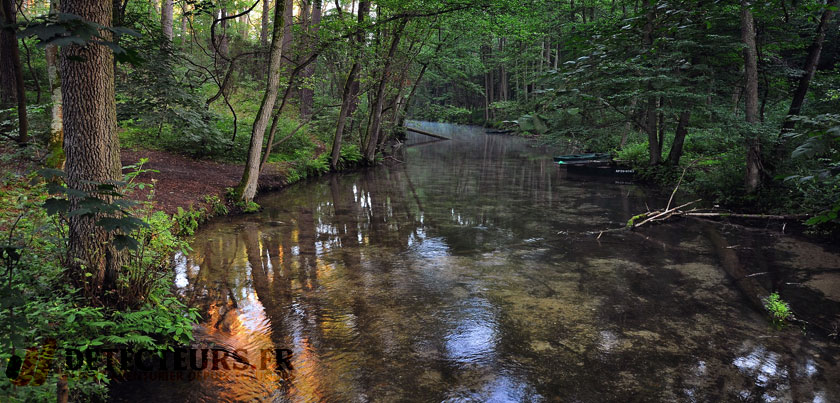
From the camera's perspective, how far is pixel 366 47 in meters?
15.0

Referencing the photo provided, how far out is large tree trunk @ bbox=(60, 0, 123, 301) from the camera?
14.3ft

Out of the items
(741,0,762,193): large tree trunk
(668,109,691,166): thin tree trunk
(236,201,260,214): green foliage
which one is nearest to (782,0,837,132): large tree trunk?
(741,0,762,193): large tree trunk

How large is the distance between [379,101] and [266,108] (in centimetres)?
904

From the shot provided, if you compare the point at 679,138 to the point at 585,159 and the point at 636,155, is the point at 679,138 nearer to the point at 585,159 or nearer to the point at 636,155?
the point at 636,155

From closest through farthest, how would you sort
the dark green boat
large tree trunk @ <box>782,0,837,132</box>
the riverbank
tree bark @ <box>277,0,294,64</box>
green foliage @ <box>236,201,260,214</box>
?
the riverbank → large tree trunk @ <box>782,0,837,132</box> → green foliage @ <box>236,201,260,214</box> → tree bark @ <box>277,0,294,64</box> → the dark green boat

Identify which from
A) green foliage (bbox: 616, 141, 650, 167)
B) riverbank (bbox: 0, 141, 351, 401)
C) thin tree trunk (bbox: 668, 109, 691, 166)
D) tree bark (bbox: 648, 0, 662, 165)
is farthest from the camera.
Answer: green foliage (bbox: 616, 141, 650, 167)

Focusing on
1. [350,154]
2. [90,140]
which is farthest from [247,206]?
[350,154]

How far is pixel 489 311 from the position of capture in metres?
6.05

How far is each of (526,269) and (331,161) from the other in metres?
12.6

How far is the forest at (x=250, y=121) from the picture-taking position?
3838 mm

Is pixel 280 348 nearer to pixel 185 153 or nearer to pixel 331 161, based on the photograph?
pixel 185 153

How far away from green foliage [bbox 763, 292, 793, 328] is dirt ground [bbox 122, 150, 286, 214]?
9843mm

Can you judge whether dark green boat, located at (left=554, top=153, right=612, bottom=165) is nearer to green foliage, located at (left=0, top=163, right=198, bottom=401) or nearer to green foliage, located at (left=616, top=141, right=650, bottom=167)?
green foliage, located at (left=616, top=141, right=650, bottom=167)

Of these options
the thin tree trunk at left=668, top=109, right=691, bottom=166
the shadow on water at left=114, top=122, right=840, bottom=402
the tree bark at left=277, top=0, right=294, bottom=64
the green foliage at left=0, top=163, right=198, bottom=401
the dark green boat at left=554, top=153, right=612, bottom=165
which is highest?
the tree bark at left=277, top=0, right=294, bottom=64
